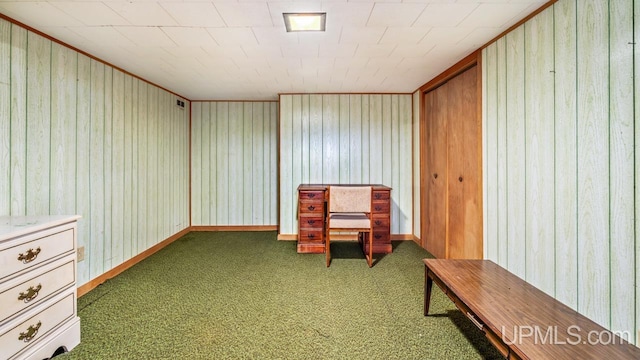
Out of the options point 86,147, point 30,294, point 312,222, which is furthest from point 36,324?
point 312,222

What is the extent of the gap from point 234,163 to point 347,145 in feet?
6.44

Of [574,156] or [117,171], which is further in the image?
[117,171]

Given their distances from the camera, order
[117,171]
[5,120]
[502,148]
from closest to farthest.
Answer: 1. [5,120]
2. [502,148]
3. [117,171]

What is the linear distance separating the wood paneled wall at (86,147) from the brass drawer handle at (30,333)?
0.90 metres

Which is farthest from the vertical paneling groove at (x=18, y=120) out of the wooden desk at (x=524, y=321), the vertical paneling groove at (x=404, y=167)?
the vertical paneling groove at (x=404, y=167)

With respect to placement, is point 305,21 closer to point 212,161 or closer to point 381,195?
point 381,195

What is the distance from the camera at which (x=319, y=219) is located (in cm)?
337

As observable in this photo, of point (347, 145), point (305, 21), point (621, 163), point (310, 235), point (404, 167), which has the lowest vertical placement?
point (310, 235)

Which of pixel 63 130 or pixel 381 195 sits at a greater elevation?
pixel 63 130

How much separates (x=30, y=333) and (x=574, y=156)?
10.3 feet

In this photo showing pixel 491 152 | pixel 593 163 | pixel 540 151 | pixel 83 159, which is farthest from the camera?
pixel 83 159

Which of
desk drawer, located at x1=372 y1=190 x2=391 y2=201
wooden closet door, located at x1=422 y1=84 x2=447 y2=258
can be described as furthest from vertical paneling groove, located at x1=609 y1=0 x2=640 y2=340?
desk drawer, located at x1=372 y1=190 x2=391 y2=201

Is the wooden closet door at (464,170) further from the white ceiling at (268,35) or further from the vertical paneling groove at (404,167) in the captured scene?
the vertical paneling groove at (404,167)

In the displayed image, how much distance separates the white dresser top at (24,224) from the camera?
1.31 metres
